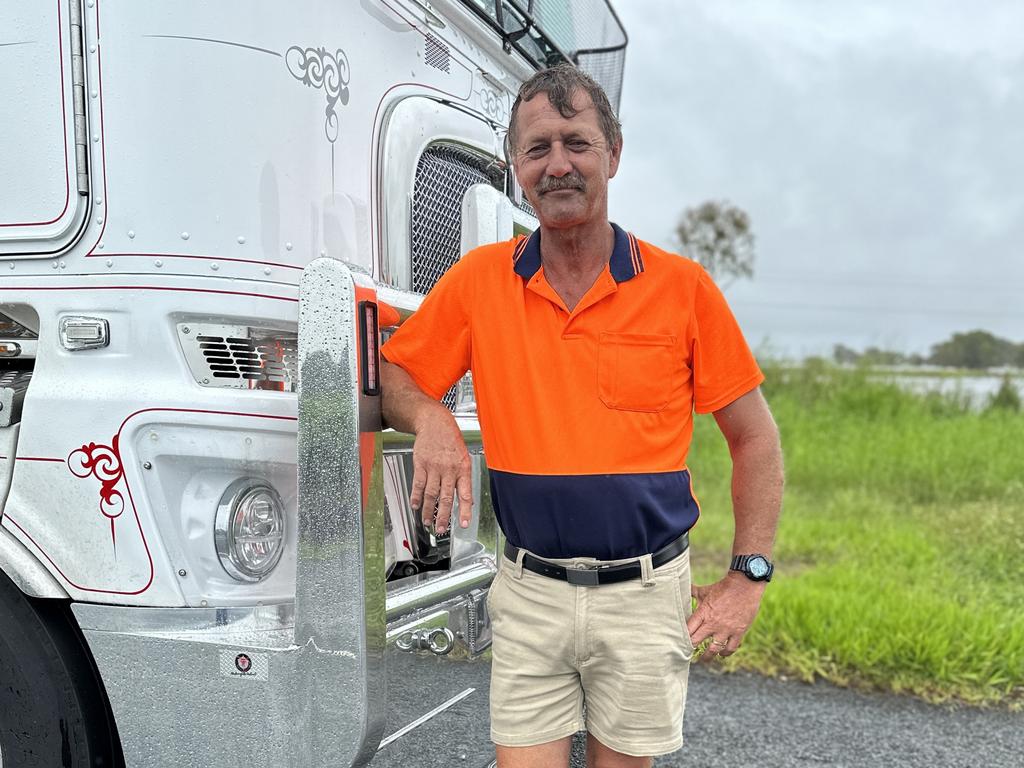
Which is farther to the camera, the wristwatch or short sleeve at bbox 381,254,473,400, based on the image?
short sleeve at bbox 381,254,473,400

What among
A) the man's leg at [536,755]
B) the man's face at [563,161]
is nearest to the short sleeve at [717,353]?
the man's face at [563,161]

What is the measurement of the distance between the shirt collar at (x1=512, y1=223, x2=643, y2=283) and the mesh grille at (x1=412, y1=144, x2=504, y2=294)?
2.36ft

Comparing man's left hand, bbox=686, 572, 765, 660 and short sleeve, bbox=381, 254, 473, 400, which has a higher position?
short sleeve, bbox=381, 254, 473, 400

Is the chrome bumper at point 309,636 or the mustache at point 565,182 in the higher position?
the mustache at point 565,182

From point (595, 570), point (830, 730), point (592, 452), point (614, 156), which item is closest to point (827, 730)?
point (830, 730)

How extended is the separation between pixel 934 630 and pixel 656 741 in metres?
3.00

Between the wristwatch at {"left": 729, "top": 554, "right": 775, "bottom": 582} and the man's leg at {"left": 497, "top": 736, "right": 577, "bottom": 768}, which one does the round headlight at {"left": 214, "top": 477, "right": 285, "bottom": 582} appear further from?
the wristwatch at {"left": 729, "top": 554, "right": 775, "bottom": 582}

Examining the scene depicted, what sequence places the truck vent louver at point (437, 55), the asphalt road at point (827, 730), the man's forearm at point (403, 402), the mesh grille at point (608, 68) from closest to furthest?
1. the man's forearm at point (403, 402)
2. the truck vent louver at point (437, 55)
3. the asphalt road at point (827, 730)
4. the mesh grille at point (608, 68)

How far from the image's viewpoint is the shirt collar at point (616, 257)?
189cm

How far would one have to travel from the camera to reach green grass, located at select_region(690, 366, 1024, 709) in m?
4.22

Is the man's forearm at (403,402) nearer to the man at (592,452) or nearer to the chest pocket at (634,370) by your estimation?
the man at (592,452)

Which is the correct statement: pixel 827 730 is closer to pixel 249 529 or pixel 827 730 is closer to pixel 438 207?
pixel 438 207

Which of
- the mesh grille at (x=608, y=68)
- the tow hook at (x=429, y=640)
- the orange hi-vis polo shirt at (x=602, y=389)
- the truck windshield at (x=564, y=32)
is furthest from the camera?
the mesh grille at (x=608, y=68)

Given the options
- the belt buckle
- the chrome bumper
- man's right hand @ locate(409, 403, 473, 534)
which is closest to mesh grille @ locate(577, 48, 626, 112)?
the chrome bumper
